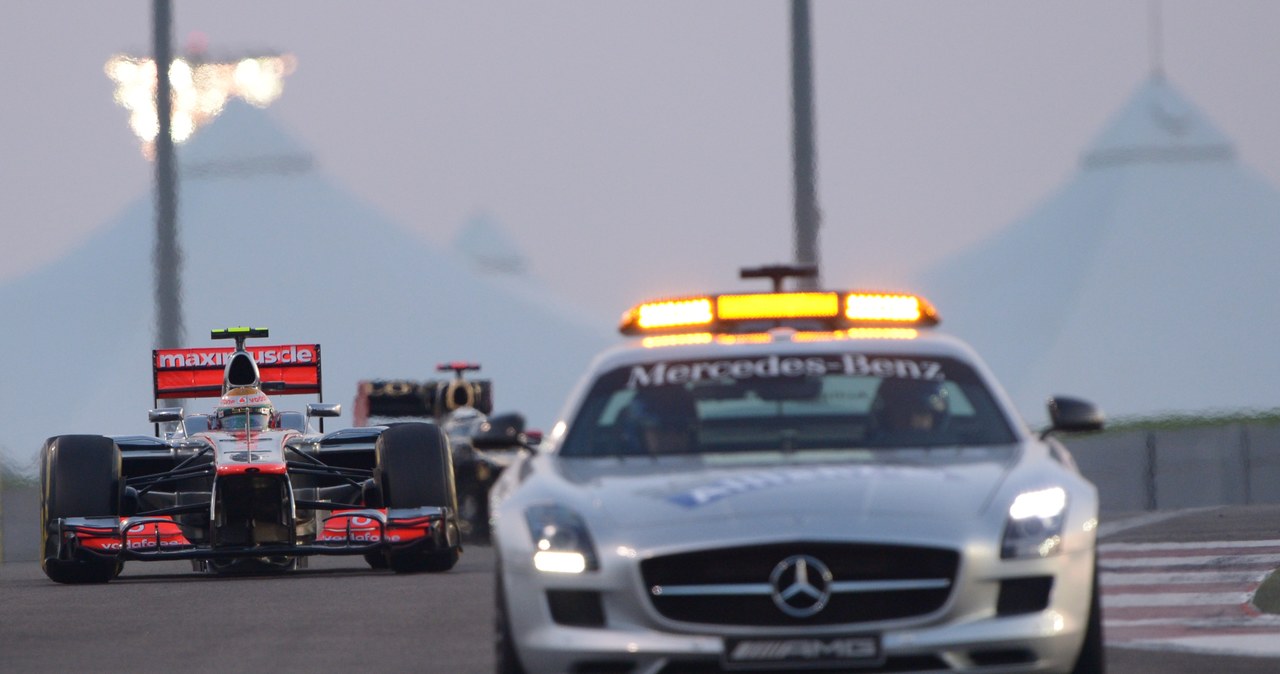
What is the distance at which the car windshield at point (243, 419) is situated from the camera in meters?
18.6

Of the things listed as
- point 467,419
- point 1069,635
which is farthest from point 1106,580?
point 467,419

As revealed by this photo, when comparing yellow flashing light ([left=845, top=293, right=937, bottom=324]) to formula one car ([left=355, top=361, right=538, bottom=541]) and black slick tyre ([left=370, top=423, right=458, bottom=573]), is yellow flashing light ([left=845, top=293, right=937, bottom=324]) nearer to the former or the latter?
black slick tyre ([left=370, top=423, right=458, bottom=573])

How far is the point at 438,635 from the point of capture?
11.5 metres

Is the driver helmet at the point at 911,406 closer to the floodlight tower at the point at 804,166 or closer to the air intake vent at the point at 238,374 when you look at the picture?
the floodlight tower at the point at 804,166

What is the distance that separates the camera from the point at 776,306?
980 cm

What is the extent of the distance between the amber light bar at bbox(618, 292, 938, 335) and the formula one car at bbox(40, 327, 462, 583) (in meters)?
7.91

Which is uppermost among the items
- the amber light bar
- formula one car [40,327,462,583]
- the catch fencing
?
the amber light bar

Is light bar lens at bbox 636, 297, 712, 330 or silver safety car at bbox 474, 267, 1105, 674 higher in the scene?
light bar lens at bbox 636, 297, 712, 330

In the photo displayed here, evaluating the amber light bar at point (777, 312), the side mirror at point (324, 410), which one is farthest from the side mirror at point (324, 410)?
the amber light bar at point (777, 312)

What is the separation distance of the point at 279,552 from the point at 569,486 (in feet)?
31.9

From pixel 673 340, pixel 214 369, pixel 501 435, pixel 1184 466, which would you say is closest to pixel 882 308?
pixel 673 340

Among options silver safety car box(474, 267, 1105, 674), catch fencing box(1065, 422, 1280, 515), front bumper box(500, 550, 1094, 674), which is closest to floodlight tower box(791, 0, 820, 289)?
catch fencing box(1065, 422, 1280, 515)

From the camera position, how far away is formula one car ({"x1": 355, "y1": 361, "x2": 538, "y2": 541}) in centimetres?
2689

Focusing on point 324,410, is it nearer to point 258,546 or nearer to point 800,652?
point 258,546
